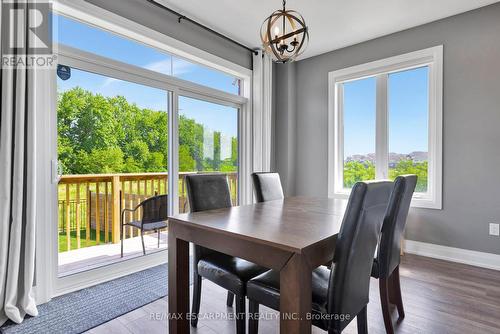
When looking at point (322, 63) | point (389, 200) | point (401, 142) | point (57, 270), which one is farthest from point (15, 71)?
point (401, 142)

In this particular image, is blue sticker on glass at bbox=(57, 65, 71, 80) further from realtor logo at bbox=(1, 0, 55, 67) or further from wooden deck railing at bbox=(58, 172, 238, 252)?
wooden deck railing at bbox=(58, 172, 238, 252)

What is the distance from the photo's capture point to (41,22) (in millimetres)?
2035

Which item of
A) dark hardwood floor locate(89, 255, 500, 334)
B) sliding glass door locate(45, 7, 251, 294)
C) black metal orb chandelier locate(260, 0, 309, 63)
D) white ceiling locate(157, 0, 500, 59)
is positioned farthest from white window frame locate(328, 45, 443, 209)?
black metal orb chandelier locate(260, 0, 309, 63)

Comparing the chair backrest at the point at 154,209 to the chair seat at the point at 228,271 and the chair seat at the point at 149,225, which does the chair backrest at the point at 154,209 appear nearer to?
the chair seat at the point at 149,225

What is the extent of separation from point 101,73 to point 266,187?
1830 mm

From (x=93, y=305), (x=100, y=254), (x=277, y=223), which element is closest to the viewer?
(x=277, y=223)

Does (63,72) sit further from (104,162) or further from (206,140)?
(206,140)

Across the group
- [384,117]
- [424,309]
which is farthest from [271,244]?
[384,117]

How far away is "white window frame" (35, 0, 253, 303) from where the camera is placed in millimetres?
2107

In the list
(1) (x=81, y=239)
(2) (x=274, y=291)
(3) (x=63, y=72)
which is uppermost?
(3) (x=63, y=72)

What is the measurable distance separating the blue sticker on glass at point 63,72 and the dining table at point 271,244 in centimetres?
169

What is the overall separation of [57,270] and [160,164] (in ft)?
4.33

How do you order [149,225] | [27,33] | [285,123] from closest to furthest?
1. [27,33]
2. [149,225]
3. [285,123]

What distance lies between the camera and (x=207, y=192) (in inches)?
79.4
